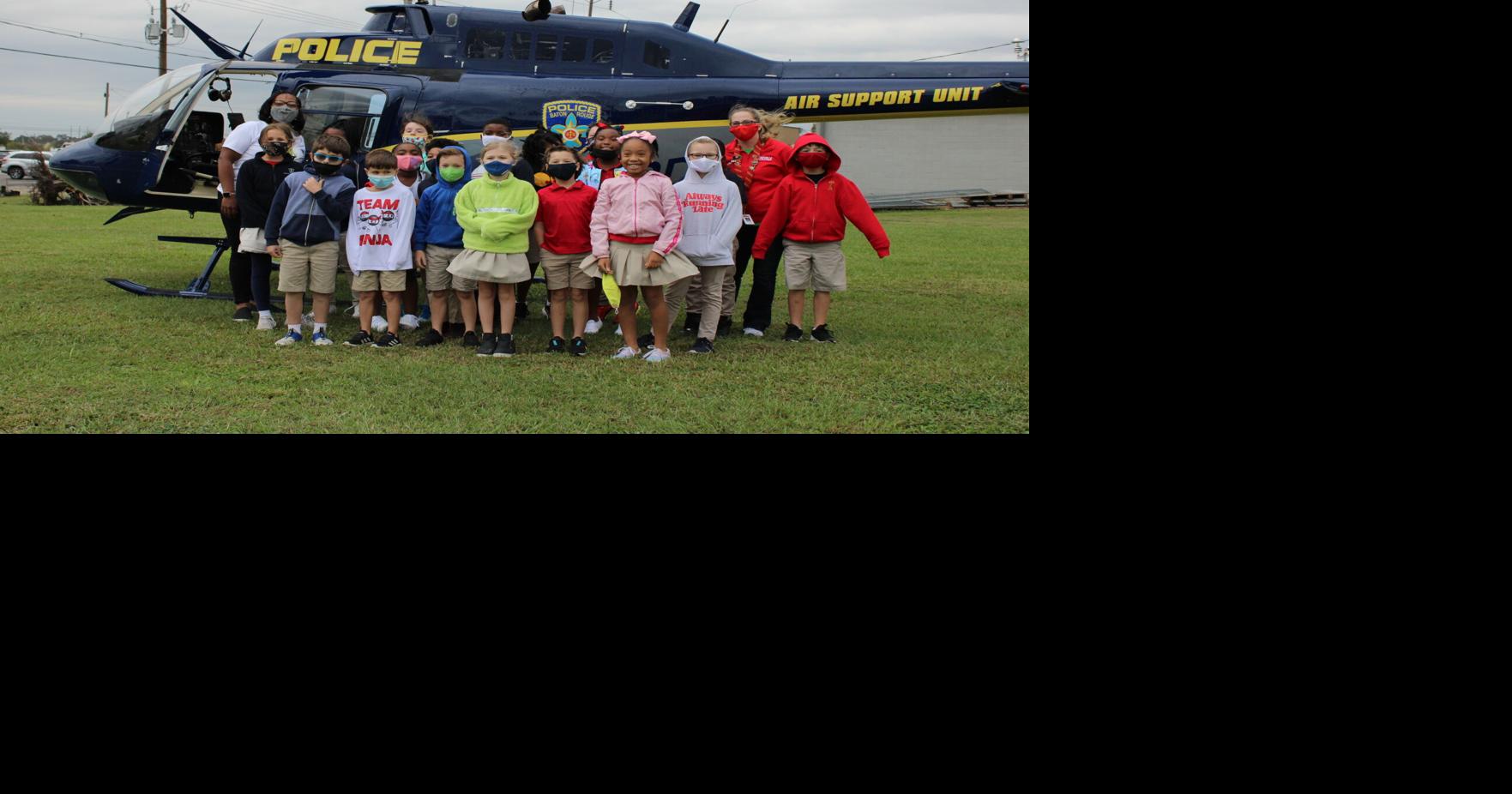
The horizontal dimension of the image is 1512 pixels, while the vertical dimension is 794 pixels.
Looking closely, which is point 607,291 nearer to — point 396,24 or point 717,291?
point 717,291

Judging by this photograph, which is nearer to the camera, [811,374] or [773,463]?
[773,463]

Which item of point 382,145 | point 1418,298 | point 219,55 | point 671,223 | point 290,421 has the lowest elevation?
point 290,421

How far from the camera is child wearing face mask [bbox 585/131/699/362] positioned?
21.5 feet

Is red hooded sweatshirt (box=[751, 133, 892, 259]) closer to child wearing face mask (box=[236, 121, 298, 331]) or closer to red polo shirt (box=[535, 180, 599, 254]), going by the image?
red polo shirt (box=[535, 180, 599, 254])

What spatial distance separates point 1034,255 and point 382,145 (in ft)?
25.2

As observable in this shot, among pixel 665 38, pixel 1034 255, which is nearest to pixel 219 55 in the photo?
pixel 665 38

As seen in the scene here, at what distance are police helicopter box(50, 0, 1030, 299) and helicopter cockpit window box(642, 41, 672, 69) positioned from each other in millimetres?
12

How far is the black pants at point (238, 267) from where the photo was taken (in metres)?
7.83

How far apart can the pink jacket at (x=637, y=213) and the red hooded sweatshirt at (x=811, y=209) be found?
2.98 feet

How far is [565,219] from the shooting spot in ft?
22.4

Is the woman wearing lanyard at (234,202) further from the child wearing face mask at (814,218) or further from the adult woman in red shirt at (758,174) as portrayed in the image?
the child wearing face mask at (814,218)

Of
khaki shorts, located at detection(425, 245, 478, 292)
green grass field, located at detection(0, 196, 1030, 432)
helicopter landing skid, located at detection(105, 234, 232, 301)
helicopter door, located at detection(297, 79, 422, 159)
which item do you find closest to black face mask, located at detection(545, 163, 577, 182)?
khaki shorts, located at detection(425, 245, 478, 292)

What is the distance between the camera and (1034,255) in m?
2.68

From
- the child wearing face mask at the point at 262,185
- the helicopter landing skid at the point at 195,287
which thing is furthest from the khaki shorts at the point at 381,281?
the helicopter landing skid at the point at 195,287
